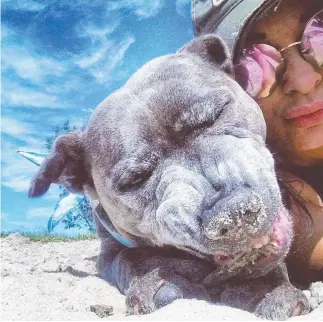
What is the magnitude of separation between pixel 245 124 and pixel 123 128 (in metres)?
0.67

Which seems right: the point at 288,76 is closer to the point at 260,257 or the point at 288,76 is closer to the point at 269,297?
the point at 260,257

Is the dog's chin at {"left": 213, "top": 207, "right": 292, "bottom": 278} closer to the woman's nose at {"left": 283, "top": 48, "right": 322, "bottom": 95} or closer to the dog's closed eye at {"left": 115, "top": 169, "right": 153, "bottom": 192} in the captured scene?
the dog's closed eye at {"left": 115, "top": 169, "right": 153, "bottom": 192}

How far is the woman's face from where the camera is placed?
3529mm

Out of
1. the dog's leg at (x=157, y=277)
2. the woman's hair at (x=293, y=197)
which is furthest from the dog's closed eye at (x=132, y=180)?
the woman's hair at (x=293, y=197)

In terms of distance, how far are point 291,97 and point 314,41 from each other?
377mm

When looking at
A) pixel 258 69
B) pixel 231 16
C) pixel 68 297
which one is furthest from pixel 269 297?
pixel 231 16

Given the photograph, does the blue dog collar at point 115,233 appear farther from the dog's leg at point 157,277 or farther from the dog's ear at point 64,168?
the dog's ear at point 64,168

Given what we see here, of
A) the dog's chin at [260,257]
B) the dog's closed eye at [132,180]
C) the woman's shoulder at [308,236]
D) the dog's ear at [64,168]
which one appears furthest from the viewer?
the dog's ear at [64,168]

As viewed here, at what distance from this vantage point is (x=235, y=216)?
2.35 meters

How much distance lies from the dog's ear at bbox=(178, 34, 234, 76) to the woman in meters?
0.12

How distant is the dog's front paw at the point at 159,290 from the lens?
2.71 metres

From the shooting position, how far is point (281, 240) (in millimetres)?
2754

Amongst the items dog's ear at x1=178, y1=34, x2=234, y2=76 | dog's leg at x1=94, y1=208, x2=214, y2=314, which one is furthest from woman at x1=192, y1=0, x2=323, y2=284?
dog's leg at x1=94, y1=208, x2=214, y2=314

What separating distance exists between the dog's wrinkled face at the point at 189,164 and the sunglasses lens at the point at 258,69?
0.14m
